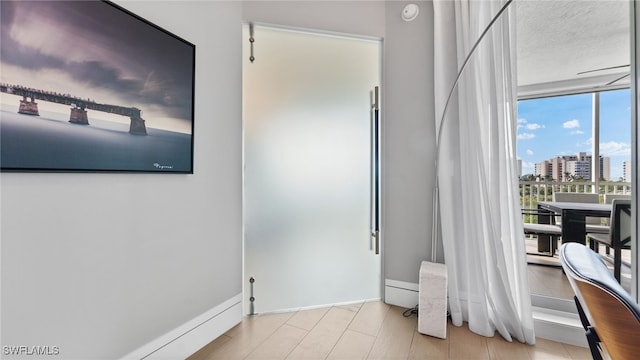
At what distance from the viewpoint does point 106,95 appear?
122cm

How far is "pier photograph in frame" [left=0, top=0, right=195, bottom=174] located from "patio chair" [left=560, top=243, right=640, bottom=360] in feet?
5.98

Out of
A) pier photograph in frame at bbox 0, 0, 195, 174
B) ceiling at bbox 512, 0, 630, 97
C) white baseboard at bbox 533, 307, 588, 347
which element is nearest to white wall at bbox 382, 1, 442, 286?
white baseboard at bbox 533, 307, 588, 347

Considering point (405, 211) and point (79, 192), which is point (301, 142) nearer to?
point (405, 211)

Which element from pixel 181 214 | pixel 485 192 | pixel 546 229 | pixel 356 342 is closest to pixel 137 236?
pixel 181 214

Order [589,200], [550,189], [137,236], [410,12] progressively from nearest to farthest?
[137,236] < [410,12] < [589,200] < [550,189]

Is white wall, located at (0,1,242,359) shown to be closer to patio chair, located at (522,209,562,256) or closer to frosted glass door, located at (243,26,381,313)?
frosted glass door, located at (243,26,381,313)

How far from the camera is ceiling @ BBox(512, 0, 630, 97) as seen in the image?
2160 millimetres

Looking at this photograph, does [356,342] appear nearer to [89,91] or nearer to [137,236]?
[137,236]

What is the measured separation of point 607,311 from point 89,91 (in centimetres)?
198

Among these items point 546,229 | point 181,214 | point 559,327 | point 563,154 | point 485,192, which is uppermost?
point 563,154

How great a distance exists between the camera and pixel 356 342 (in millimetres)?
1736

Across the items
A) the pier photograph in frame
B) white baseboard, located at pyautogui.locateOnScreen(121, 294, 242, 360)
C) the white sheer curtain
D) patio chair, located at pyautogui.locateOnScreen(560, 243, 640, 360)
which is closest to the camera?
patio chair, located at pyautogui.locateOnScreen(560, 243, 640, 360)

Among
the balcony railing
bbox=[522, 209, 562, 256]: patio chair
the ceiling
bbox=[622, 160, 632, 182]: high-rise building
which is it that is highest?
the ceiling

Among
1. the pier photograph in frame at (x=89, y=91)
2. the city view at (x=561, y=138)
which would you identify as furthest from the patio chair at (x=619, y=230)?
the pier photograph in frame at (x=89, y=91)
